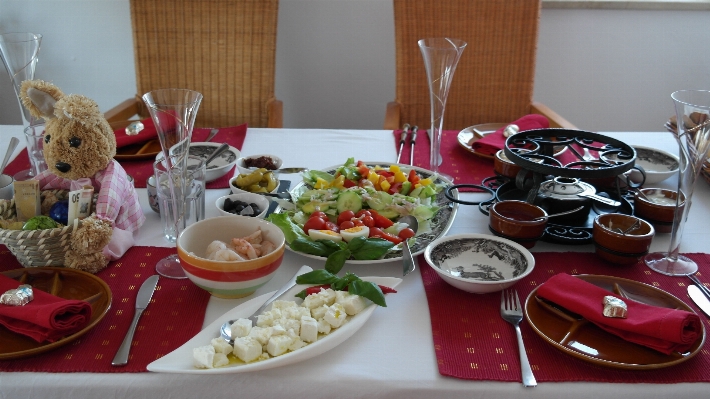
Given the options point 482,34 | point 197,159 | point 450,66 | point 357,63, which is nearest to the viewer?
point 450,66

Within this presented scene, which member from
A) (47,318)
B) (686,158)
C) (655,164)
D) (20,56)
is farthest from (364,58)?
(47,318)

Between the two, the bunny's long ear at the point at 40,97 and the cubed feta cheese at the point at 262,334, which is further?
the bunny's long ear at the point at 40,97

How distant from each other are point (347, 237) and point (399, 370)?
0.29 m

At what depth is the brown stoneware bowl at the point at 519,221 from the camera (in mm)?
979

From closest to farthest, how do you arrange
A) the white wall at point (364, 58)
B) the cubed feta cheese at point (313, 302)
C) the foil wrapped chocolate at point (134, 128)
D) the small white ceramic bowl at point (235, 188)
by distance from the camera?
the cubed feta cheese at point (313, 302) → the small white ceramic bowl at point (235, 188) → the foil wrapped chocolate at point (134, 128) → the white wall at point (364, 58)

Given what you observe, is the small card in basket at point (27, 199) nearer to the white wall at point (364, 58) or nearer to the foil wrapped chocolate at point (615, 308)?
the foil wrapped chocolate at point (615, 308)

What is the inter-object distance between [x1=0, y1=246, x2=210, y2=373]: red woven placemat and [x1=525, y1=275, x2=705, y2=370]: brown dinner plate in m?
0.45

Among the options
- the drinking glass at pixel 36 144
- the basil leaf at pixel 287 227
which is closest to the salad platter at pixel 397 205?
the basil leaf at pixel 287 227

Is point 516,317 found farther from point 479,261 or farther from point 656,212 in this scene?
point 656,212

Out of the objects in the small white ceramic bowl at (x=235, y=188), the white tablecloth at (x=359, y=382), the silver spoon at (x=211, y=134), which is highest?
the silver spoon at (x=211, y=134)

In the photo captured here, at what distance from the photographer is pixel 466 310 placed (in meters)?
0.85

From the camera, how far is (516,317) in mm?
815

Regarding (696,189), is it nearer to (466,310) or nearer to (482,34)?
(466,310)

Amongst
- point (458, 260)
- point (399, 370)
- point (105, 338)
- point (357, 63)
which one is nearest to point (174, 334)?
point (105, 338)
